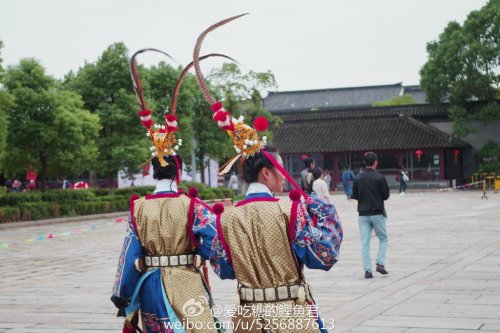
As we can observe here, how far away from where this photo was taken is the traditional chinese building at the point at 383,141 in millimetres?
49000

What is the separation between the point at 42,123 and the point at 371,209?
63.4 feet

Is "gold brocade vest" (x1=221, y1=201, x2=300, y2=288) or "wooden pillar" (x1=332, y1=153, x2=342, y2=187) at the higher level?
"wooden pillar" (x1=332, y1=153, x2=342, y2=187)

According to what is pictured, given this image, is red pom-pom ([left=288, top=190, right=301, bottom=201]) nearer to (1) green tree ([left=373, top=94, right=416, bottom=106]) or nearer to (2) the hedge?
(2) the hedge

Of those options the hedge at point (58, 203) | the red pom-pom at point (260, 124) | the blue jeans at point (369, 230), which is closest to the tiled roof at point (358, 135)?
the hedge at point (58, 203)

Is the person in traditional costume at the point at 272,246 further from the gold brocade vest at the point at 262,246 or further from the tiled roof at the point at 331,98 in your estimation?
the tiled roof at the point at 331,98

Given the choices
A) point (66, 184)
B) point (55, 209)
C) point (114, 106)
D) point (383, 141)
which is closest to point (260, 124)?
point (55, 209)

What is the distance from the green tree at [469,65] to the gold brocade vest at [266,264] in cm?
4281

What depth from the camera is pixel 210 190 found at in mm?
36688

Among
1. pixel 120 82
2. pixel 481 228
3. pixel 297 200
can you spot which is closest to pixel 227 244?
pixel 297 200

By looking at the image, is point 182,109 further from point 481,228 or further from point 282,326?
point 282,326

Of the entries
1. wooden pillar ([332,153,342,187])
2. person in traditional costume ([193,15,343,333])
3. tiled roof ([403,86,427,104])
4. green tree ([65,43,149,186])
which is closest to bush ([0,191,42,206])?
green tree ([65,43,149,186])

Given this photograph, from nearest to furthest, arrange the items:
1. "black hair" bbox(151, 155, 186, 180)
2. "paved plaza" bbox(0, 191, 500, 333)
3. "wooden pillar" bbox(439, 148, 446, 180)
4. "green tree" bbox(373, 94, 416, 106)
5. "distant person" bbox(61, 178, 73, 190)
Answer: "black hair" bbox(151, 155, 186, 180) < "paved plaza" bbox(0, 191, 500, 333) < "wooden pillar" bbox(439, 148, 446, 180) < "distant person" bbox(61, 178, 73, 190) < "green tree" bbox(373, 94, 416, 106)

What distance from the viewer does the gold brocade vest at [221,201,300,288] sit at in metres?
4.20

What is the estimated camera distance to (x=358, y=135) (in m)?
51.8
